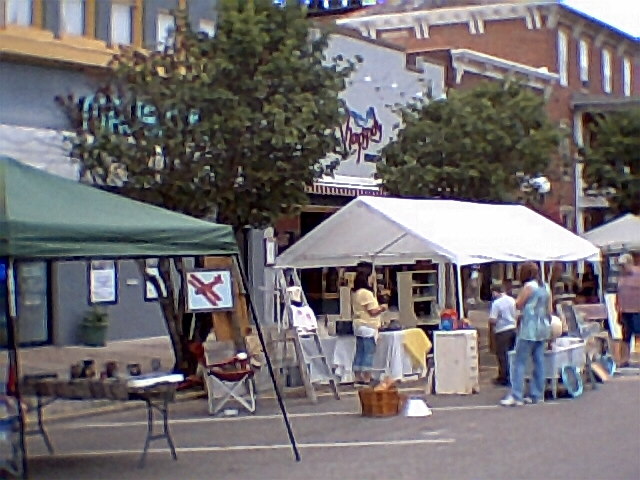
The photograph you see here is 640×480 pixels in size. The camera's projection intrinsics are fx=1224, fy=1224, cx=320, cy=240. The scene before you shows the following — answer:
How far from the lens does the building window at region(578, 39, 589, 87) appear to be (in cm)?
4256

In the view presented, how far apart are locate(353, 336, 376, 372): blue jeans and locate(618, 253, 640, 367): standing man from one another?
186 inches

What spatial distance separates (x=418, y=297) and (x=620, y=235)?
5.37 meters

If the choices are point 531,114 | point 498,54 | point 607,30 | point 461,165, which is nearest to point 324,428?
point 461,165

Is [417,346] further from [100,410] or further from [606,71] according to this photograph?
[606,71]

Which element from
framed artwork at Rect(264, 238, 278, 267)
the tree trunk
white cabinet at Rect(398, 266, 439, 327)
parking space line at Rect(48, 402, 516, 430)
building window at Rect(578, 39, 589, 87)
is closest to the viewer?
parking space line at Rect(48, 402, 516, 430)

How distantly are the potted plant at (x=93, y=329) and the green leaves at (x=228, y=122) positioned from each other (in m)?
6.32

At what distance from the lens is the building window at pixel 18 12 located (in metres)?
21.0

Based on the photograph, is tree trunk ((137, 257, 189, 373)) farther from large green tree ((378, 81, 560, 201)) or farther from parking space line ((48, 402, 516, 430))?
large green tree ((378, 81, 560, 201))

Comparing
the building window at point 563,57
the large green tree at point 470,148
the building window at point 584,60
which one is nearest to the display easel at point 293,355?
the large green tree at point 470,148

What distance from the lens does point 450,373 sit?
51.2ft

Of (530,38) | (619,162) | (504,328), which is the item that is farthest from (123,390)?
(530,38)

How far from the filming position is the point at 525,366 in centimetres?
1446

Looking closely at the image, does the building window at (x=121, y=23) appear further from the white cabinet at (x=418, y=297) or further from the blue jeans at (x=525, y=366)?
the blue jeans at (x=525, y=366)

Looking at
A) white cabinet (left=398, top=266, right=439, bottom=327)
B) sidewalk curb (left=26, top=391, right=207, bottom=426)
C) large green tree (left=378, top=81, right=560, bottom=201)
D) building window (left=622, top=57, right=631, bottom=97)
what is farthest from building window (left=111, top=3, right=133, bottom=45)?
building window (left=622, top=57, right=631, bottom=97)
